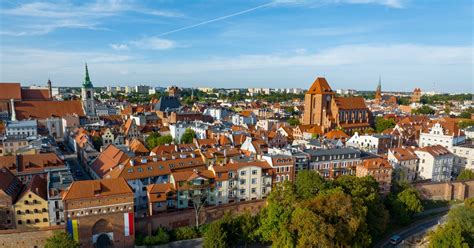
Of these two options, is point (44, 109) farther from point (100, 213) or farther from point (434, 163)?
point (434, 163)

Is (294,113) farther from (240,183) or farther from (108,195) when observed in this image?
(108,195)

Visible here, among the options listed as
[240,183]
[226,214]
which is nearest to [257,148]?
[240,183]

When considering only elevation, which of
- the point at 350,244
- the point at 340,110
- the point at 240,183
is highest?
the point at 340,110

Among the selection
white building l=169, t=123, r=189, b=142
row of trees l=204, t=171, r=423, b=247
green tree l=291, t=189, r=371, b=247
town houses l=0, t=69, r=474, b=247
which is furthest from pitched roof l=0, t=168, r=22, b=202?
white building l=169, t=123, r=189, b=142

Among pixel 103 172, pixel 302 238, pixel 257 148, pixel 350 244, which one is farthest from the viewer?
pixel 257 148

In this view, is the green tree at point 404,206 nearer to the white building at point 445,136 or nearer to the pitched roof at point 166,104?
the white building at point 445,136

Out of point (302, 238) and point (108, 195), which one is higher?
point (108, 195)

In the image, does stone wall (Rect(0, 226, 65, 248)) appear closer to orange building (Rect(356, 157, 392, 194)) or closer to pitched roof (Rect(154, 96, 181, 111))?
orange building (Rect(356, 157, 392, 194))
